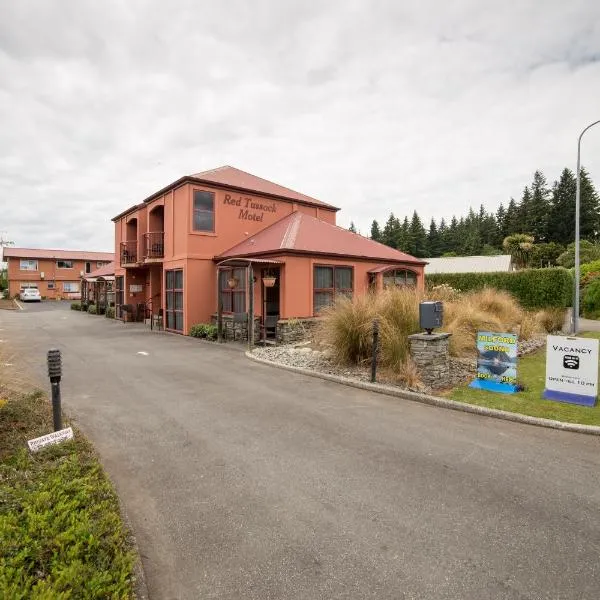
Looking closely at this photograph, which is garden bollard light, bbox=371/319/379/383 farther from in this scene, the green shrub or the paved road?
the green shrub

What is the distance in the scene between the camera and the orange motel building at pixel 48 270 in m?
48.3

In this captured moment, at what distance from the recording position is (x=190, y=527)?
10.7 ft

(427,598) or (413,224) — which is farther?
(413,224)

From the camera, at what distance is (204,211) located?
17.2 meters

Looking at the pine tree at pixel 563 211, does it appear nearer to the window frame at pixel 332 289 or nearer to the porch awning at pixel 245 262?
the window frame at pixel 332 289

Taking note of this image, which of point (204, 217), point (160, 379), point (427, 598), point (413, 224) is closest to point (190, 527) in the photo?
point (427, 598)

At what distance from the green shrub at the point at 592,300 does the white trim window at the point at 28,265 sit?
57030mm

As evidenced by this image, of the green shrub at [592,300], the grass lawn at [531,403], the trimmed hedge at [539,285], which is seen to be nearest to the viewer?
the grass lawn at [531,403]

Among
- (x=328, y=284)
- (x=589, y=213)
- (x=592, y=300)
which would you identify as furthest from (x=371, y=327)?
(x=589, y=213)

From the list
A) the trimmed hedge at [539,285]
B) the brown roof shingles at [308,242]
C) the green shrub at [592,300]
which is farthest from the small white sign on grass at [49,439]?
the green shrub at [592,300]

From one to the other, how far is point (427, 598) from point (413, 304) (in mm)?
7043

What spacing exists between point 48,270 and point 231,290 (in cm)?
4445

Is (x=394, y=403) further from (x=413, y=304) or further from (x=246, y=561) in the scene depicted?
(x=246, y=561)

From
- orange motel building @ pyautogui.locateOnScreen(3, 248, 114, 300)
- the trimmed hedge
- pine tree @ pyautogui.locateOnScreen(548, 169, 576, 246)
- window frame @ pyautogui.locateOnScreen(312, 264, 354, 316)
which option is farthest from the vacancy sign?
pine tree @ pyautogui.locateOnScreen(548, 169, 576, 246)
